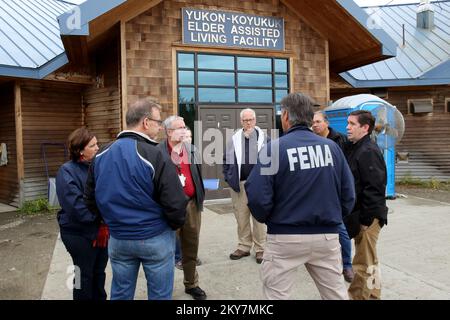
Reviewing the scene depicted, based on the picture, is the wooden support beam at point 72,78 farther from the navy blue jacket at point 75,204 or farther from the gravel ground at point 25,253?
the navy blue jacket at point 75,204

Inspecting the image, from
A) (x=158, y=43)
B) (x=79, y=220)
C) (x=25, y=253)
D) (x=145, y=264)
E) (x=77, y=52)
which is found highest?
(x=158, y=43)

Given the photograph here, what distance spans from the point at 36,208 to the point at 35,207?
5cm

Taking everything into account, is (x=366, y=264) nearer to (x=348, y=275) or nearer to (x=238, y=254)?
(x=348, y=275)

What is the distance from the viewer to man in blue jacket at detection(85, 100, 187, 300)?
7.93 ft

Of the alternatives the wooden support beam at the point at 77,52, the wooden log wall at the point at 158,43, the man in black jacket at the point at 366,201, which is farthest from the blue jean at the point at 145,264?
the wooden log wall at the point at 158,43

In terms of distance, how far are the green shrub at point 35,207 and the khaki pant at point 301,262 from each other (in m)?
6.74

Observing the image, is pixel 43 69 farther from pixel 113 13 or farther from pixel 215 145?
pixel 215 145

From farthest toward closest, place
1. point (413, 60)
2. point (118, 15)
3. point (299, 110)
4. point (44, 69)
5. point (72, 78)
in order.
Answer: point (413, 60) → point (72, 78) → point (44, 69) → point (118, 15) → point (299, 110)

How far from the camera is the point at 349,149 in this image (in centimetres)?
352

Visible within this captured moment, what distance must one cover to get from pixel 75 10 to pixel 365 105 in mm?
5456

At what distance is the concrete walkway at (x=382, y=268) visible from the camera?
3.73 metres

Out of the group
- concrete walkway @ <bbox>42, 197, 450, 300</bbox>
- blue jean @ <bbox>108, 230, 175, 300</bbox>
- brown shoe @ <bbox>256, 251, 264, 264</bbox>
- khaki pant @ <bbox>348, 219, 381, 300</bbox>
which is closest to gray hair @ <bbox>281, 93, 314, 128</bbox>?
blue jean @ <bbox>108, 230, 175, 300</bbox>

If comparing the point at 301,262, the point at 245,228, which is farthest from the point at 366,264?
the point at 245,228

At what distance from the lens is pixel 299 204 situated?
2.42 meters
